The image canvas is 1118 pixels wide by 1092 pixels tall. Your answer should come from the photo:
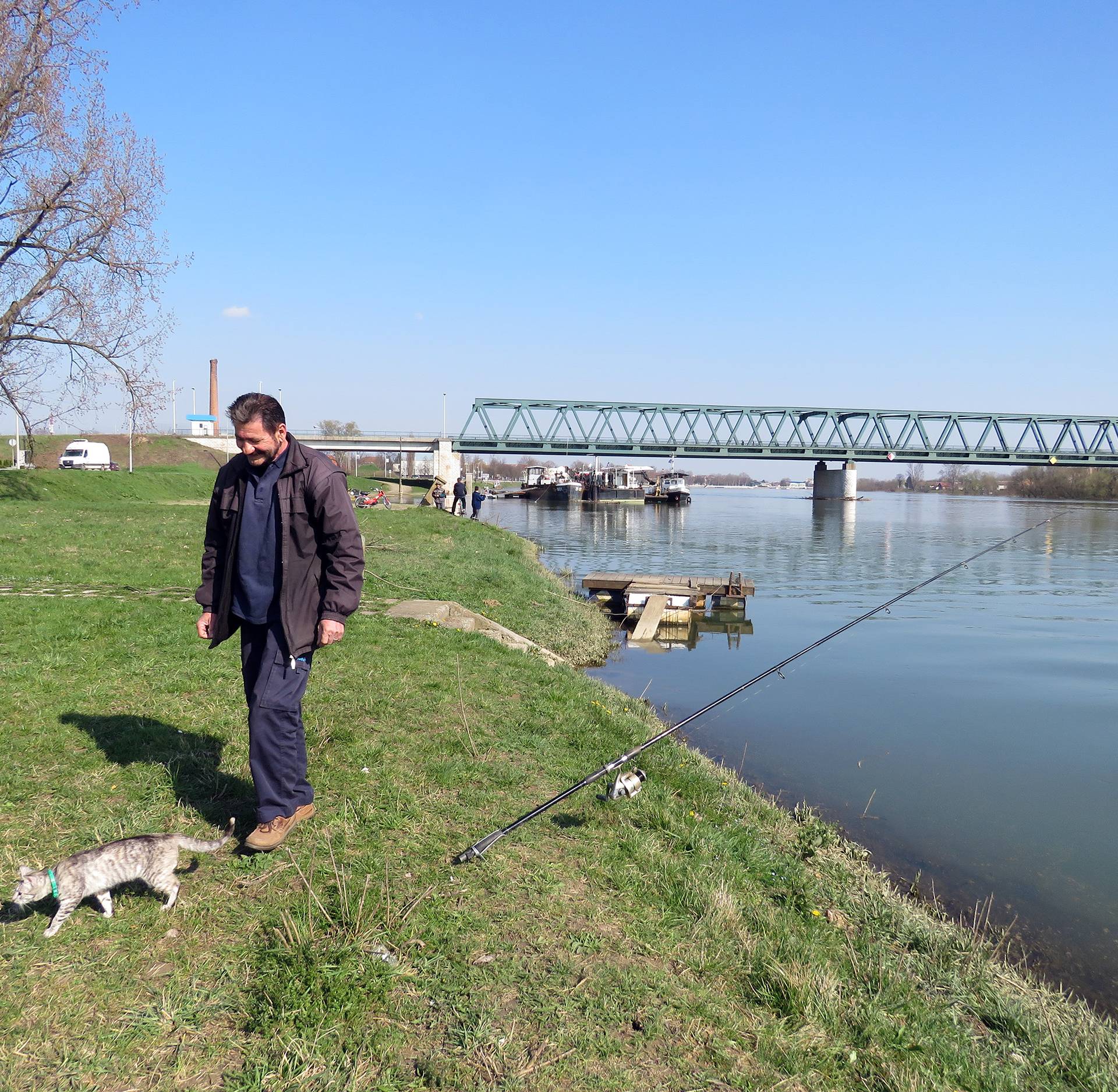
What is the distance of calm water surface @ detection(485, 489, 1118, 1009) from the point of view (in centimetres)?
669

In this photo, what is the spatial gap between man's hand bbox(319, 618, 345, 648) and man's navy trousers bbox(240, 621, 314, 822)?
6.3 inches

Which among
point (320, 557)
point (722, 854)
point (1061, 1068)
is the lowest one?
point (1061, 1068)

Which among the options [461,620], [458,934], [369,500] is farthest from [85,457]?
[458,934]

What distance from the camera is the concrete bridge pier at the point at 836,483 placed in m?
102

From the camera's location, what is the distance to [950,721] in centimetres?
1130

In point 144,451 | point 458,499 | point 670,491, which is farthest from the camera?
point 670,491

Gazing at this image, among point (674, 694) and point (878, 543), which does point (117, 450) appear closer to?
point (878, 543)

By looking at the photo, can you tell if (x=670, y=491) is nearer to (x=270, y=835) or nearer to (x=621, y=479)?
(x=621, y=479)

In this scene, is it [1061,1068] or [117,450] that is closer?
[1061,1068]

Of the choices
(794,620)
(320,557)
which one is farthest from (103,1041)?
(794,620)

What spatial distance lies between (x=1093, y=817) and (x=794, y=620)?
11444 millimetres

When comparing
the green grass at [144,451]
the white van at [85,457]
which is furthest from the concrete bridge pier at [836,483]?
the white van at [85,457]

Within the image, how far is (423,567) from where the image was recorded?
1659cm

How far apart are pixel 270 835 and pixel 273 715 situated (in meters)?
0.60
